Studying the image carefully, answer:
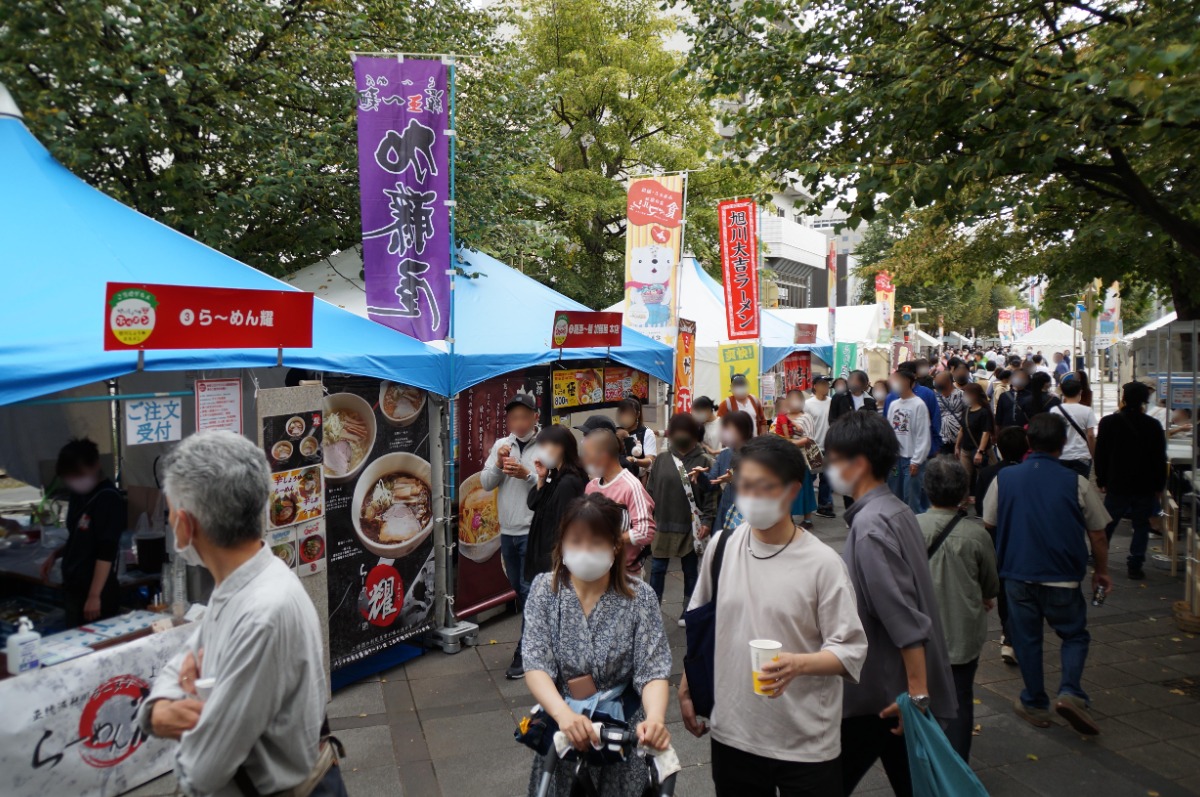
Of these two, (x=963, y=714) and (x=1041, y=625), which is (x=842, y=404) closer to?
(x=1041, y=625)

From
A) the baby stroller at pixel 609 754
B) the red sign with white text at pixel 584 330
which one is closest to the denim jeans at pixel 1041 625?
the baby stroller at pixel 609 754

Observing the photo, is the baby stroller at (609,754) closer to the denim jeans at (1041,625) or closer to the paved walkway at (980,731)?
the paved walkway at (980,731)

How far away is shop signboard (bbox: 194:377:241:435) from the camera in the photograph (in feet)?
Result: 14.9

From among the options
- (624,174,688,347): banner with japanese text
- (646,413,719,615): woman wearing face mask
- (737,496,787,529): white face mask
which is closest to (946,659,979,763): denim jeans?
(737,496,787,529): white face mask

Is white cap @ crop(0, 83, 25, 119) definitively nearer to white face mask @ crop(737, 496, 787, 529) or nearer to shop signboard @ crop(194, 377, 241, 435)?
shop signboard @ crop(194, 377, 241, 435)

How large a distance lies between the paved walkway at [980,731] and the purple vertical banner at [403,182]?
2631mm

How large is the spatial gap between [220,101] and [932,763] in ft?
28.9

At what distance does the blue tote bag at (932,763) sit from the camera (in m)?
2.66

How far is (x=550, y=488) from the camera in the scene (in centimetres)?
518

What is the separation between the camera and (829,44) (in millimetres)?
7098

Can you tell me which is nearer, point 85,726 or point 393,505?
point 85,726

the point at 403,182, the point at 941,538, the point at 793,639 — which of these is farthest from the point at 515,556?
the point at 793,639

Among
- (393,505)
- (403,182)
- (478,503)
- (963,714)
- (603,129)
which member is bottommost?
(963,714)

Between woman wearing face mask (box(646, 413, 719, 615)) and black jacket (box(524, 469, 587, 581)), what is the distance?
1042mm
